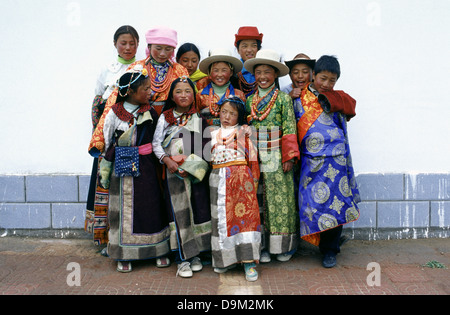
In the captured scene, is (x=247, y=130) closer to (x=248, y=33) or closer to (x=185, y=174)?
(x=185, y=174)

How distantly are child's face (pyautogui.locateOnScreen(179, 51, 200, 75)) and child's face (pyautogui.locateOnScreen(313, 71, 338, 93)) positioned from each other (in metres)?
1.27

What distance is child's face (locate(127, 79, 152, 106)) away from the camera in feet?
10.9

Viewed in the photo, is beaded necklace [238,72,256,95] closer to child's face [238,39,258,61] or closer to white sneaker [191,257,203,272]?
child's face [238,39,258,61]

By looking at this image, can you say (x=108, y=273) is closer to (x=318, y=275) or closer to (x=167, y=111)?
(x=167, y=111)

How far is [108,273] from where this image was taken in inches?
138

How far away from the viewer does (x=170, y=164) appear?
11.1 ft

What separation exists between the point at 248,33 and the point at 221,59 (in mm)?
604

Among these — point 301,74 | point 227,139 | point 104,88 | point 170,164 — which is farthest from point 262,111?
point 104,88

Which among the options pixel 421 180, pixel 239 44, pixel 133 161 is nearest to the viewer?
pixel 133 161

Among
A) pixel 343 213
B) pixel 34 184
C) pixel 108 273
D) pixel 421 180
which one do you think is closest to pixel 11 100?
pixel 34 184

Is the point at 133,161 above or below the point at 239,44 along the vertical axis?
below

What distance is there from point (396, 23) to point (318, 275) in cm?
288

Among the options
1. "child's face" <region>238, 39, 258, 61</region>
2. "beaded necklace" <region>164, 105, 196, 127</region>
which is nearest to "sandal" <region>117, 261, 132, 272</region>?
"beaded necklace" <region>164, 105, 196, 127</region>
